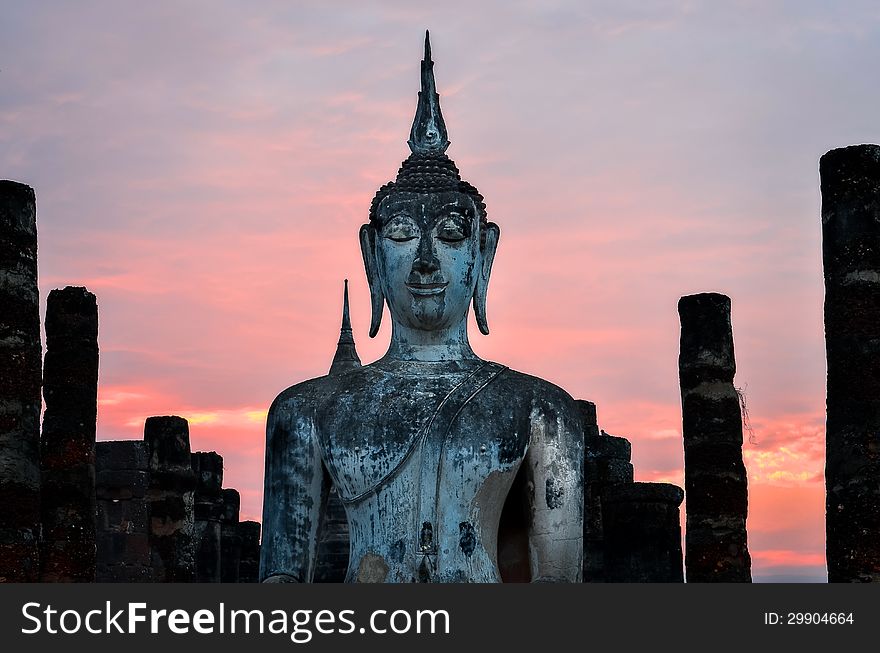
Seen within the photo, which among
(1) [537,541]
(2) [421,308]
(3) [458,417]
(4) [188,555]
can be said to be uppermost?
(4) [188,555]

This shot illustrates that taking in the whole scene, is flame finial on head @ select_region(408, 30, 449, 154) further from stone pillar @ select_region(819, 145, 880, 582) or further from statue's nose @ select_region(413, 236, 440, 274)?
stone pillar @ select_region(819, 145, 880, 582)

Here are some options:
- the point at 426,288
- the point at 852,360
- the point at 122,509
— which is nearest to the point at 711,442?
the point at 852,360

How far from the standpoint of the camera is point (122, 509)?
23516mm

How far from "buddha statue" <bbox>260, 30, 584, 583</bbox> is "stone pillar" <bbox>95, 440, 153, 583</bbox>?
15.0 m

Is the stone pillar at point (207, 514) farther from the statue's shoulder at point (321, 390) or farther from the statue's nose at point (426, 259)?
the statue's nose at point (426, 259)

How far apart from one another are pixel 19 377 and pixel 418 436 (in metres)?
6.68


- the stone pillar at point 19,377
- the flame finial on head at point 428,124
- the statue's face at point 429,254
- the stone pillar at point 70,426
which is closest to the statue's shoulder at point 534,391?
the statue's face at point 429,254

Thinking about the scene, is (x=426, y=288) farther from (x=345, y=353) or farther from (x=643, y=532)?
(x=345, y=353)

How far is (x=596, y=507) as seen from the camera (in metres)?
23.2

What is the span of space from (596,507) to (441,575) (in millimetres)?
15168

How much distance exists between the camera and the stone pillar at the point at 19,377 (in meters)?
14.0
